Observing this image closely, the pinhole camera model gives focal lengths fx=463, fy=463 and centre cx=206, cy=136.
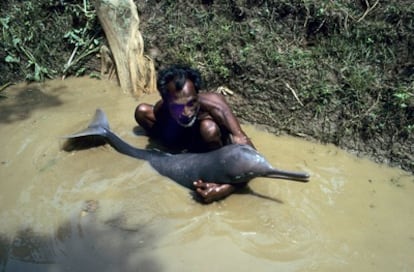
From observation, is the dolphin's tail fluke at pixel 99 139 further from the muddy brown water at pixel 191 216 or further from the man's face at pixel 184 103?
the man's face at pixel 184 103

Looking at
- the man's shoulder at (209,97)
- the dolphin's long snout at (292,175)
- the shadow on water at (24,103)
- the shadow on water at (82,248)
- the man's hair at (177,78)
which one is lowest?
the shadow on water at (82,248)

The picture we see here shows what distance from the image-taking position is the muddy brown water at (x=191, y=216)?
3.14m

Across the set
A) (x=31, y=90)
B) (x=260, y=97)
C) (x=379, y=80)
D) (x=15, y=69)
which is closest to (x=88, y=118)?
(x=31, y=90)

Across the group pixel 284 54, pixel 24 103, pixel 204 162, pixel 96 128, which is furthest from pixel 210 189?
pixel 24 103

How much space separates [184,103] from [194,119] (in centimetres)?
17

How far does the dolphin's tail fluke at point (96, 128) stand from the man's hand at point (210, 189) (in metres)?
1.19

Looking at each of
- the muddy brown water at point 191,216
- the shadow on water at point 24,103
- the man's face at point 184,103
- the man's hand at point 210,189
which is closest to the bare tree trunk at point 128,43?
the shadow on water at point 24,103

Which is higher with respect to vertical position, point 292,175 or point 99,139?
point 292,175

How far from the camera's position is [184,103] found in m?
3.52

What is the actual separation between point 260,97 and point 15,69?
2.97 m

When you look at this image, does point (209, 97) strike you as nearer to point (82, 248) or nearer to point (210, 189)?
point (210, 189)

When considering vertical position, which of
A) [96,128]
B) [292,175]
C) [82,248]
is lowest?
[82,248]

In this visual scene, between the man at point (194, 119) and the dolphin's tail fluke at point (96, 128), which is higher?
the man at point (194, 119)

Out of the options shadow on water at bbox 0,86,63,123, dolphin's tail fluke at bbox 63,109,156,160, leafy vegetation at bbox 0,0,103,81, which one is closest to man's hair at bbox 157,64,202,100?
dolphin's tail fluke at bbox 63,109,156,160
